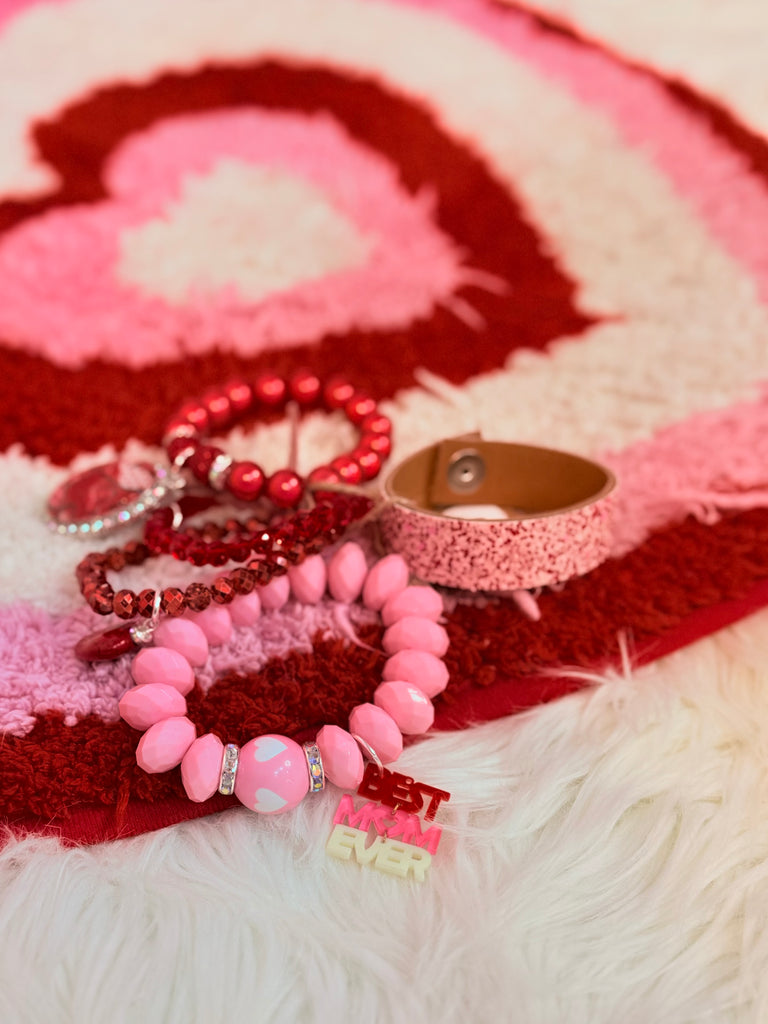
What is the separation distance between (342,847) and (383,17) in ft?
3.64

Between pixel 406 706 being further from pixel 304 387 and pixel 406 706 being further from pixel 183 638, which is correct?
pixel 304 387

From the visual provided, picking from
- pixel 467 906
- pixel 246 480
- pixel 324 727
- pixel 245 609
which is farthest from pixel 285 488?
pixel 467 906

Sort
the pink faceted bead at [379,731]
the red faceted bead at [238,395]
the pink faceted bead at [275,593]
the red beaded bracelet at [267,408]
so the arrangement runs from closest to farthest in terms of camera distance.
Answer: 1. the pink faceted bead at [379,731]
2. the pink faceted bead at [275,593]
3. the red beaded bracelet at [267,408]
4. the red faceted bead at [238,395]

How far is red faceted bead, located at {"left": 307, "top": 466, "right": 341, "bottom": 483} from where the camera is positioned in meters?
0.79

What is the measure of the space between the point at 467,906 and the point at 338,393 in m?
0.53

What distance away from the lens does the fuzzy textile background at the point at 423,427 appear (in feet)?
1.67

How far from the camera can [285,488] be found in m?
0.78

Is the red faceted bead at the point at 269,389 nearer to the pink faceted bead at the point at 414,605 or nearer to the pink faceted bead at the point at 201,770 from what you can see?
the pink faceted bead at the point at 414,605

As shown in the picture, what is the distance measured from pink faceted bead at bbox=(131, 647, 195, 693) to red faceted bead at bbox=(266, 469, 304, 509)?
0.21 metres

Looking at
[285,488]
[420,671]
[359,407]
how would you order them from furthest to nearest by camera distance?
[359,407] < [285,488] < [420,671]

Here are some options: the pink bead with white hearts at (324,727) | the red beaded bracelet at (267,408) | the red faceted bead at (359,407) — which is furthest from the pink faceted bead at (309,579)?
the red faceted bead at (359,407)

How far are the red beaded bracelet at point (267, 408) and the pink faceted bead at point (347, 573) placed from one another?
0.33 ft

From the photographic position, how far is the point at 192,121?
3.76ft

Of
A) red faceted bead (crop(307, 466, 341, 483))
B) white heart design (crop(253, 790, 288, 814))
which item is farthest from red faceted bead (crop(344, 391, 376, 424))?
white heart design (crop(253, 790, 288, 814))
